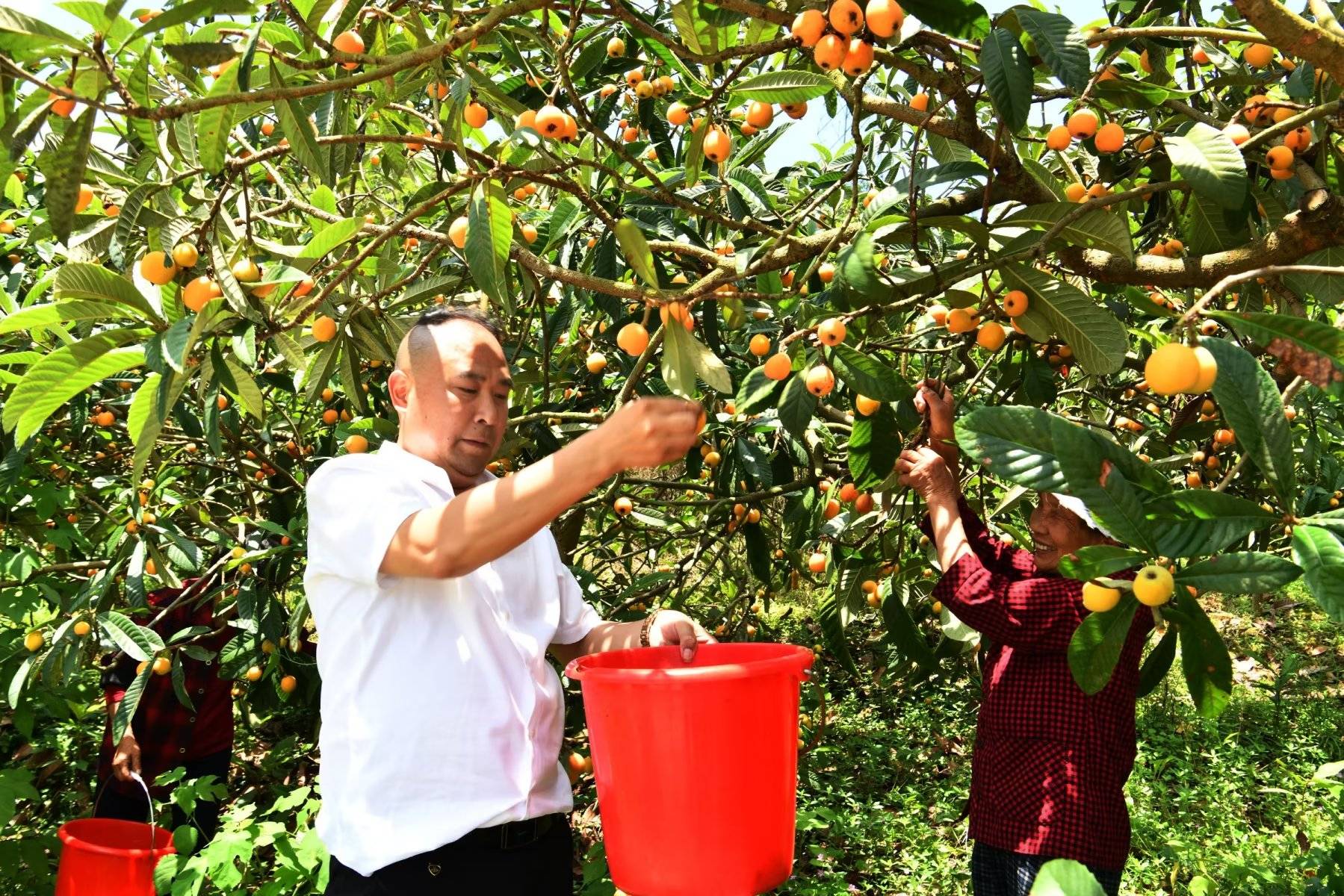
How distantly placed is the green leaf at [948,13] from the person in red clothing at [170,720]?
117 inches

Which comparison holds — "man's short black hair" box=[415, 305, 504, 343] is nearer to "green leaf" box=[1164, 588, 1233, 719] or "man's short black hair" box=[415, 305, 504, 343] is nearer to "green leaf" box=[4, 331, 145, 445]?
"green leaf" box=[4, 331, 145, 445]

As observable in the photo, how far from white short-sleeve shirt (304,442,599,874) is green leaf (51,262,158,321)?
43 cm

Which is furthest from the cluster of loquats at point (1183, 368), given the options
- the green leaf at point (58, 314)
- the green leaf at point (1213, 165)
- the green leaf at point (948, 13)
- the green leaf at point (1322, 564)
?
the green leaf at point (58, 314)

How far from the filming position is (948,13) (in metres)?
1.61

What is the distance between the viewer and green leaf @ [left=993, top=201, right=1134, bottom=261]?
5.72ft

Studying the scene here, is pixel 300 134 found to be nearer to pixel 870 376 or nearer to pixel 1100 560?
pixel 870 376

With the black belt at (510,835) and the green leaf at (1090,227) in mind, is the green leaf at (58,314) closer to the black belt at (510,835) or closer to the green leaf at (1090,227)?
the black belt at (510,835)

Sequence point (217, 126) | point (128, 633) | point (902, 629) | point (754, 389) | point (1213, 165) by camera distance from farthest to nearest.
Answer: point (128, 633), point (902, 629), point (754, 389), point (217, 126), point (1213, 165)

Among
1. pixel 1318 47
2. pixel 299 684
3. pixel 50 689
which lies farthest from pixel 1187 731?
pixel 50 689

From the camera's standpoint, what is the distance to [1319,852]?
10.2 feet

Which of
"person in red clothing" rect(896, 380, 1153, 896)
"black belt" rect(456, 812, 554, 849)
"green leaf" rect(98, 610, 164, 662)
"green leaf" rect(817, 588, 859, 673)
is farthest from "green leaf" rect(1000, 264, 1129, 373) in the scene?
"green leaf" rect(98, 610, 164, 662)

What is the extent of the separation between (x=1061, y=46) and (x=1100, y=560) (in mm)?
813

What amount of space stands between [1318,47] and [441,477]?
1443 mm

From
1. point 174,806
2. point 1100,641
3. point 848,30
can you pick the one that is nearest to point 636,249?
point 848,30
